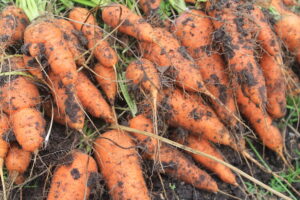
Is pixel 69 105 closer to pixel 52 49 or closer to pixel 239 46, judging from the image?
pixel 52 49

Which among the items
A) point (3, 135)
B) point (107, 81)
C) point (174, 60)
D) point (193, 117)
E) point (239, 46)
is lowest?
point (3, 135)

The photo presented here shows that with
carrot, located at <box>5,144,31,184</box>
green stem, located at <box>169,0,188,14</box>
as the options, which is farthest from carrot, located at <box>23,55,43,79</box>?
green stem, located at <box>169,0,188,14</box>

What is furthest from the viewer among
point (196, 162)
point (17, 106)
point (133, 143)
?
point (196, 162)

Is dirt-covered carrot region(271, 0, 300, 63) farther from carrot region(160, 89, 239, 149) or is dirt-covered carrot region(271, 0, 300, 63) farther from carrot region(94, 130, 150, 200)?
carrot region(94, 130, 150, 200)

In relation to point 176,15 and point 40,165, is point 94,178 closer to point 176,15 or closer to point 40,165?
point 40,165

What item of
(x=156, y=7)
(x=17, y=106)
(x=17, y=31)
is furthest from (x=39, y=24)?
(x=156, y=7)

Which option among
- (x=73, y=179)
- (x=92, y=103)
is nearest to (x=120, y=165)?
(x=73, y=179)

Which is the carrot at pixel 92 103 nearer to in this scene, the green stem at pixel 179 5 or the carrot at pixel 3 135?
the carrot at pixel 3 135
